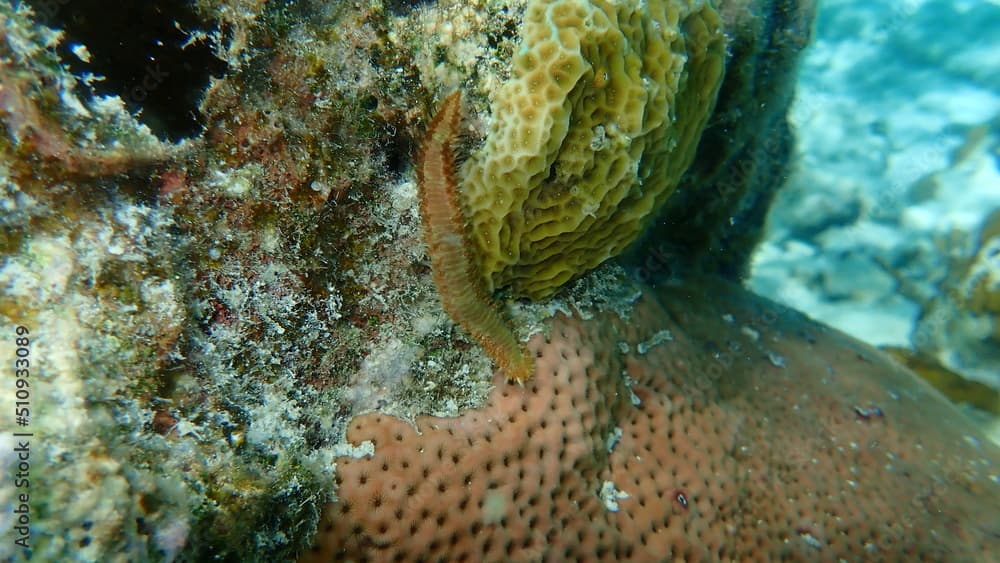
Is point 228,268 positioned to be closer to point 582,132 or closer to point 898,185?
point 582,132

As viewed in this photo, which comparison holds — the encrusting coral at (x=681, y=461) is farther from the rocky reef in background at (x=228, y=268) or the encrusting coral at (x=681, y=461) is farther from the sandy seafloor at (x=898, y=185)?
the sandy seafloor at (x=898, y=185)

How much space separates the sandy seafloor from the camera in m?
9.54

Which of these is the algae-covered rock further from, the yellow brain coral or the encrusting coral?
the encrusting coral

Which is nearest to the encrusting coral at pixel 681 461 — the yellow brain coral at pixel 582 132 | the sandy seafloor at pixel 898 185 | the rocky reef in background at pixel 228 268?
the rocky reef in background at pixel 228 268

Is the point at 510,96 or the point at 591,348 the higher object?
the point at 510,96

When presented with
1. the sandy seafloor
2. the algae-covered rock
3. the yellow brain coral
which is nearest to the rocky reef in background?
the algae-covered rock

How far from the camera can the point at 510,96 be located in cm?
253

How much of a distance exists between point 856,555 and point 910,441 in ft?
4.93

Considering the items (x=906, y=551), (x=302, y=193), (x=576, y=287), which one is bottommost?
(x=906, y=551)

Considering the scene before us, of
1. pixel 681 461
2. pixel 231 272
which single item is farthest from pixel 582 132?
pixel 681 461

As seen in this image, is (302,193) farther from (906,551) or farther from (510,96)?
(906,551)

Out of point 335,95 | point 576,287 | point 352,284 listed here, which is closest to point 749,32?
point 576,287

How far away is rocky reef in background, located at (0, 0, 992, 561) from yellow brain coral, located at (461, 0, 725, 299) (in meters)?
0.26

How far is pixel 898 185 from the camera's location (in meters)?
10.5
